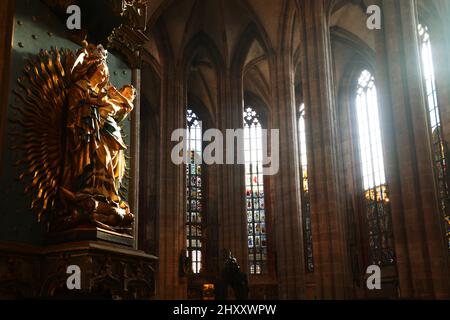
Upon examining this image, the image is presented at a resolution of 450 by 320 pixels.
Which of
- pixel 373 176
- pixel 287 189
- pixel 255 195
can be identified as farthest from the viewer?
pixel 255 195

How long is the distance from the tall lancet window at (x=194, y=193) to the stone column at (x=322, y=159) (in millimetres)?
11042

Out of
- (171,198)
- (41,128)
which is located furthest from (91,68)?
(171,198)

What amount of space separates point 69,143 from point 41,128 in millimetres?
255

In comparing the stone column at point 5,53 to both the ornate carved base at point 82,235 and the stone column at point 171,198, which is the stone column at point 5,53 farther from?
the stone column at point 171,198

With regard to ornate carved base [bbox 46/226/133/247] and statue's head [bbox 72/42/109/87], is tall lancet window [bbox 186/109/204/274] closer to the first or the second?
statue's head [bbox 72/42/109/87]

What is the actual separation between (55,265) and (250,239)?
22036 millimetres

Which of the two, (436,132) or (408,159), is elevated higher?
(436,132)

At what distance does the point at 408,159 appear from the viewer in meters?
11.6

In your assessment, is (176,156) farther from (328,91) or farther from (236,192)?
(328,91)

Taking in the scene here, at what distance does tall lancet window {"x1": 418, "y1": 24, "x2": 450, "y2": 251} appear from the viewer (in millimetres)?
17609

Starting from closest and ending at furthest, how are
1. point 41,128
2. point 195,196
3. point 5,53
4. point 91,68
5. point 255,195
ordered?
point 5,53 < point 41,128 < point 91,68 < point 195,196 < point 255,195

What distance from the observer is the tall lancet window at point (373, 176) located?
2164 centimetres

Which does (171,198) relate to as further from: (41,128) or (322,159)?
(41,128)

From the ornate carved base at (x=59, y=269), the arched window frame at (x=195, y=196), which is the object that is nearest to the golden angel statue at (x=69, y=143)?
the ornate carved base at (x=59, y=269)
